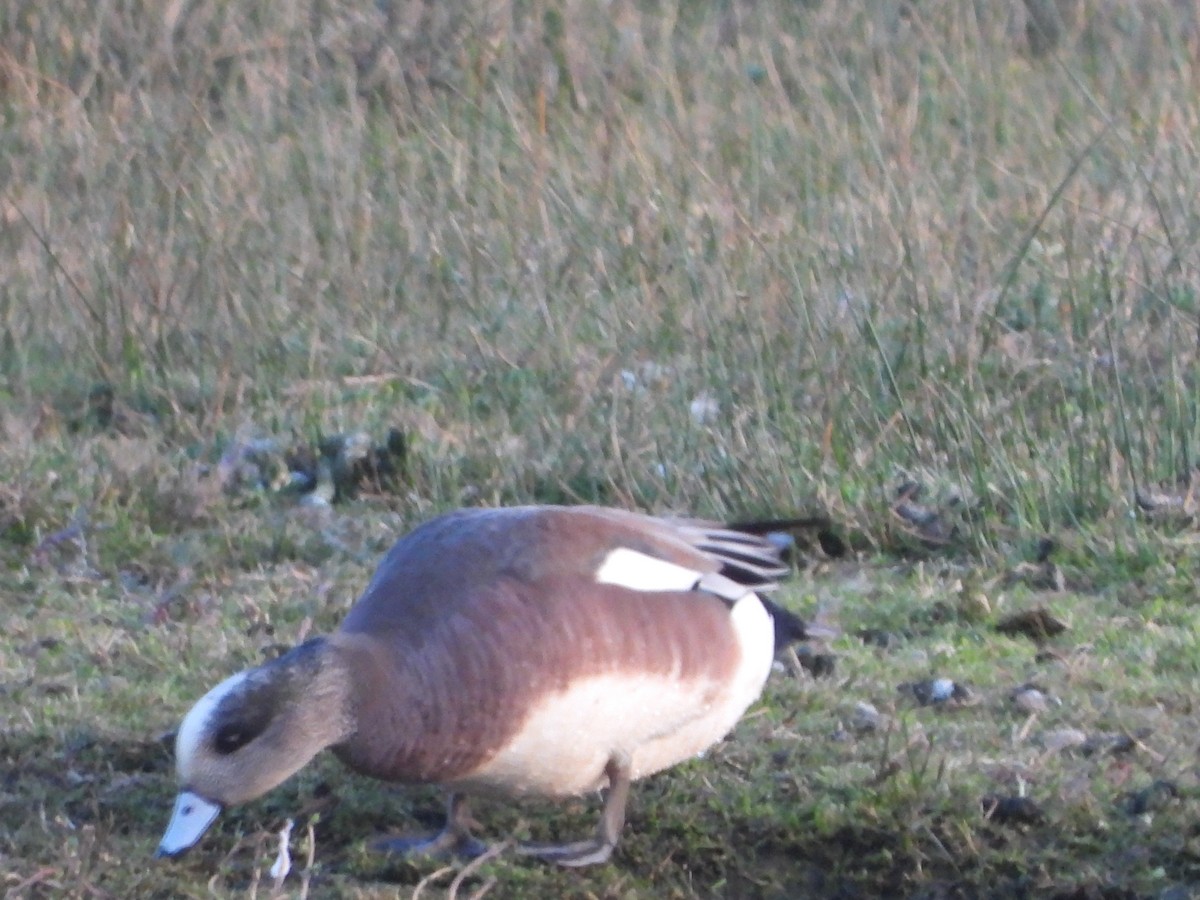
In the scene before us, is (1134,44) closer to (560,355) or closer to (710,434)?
(560,355)

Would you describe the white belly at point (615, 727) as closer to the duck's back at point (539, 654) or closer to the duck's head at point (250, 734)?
the duck's back at point (539, 654)

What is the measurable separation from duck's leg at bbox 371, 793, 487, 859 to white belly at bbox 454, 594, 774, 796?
0.66 ft

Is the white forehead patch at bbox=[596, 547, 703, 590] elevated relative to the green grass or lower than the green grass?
elevated

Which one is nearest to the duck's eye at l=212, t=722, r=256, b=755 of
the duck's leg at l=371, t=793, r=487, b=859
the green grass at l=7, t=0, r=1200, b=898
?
the green grass at l=7, t=0, r=1200, b=898

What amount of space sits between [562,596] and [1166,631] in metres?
1.75

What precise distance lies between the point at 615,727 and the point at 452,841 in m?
0.39

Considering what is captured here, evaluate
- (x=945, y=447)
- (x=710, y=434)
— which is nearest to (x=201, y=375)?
(x=710, y=434)

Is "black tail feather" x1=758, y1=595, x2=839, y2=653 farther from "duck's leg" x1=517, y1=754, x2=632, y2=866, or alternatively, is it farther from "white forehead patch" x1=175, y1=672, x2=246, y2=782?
"white forehead patch" x1=175, y1=672, x2=246, y2=782

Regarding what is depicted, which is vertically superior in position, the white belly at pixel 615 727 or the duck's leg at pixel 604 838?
the white belly at pixel 615 727

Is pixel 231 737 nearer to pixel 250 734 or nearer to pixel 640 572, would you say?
pixel 250 734

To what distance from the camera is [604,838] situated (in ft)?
9.62

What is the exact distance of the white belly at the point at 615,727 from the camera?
2.69 metres

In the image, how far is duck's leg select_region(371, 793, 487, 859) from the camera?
295 cm

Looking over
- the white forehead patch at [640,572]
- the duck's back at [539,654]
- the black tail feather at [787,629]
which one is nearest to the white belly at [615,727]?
the duck's back at [539,654]
